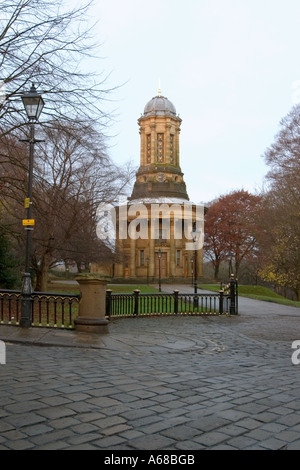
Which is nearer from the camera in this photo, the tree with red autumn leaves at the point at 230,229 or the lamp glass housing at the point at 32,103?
the lamp glass housing at the point at 32,103

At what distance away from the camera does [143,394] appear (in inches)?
196

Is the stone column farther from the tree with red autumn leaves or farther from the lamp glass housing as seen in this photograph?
the tree with red autumn leaves

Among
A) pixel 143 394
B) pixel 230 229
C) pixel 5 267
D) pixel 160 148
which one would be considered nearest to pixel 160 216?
pixel 230 229

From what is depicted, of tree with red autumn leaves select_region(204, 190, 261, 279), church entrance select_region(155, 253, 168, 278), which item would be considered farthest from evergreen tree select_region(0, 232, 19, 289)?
tree with red autumn leaves select_region(204, 190, 261, 279)

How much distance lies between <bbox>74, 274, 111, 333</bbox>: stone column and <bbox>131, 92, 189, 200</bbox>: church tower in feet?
189

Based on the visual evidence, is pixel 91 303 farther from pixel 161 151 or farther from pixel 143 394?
pixel 161 151

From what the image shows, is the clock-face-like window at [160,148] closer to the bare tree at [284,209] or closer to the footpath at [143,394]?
the bare tree at [284,209]

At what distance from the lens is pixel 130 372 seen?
624cm

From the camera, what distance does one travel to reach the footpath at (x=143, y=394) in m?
3.61

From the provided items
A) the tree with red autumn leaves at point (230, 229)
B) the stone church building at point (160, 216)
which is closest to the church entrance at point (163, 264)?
the stone church building at point (160, 216)

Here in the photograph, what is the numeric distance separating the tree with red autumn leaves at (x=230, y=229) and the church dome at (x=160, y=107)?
17333 millimetres

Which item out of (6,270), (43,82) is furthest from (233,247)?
(43,82)

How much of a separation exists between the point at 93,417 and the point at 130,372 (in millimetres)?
2183
